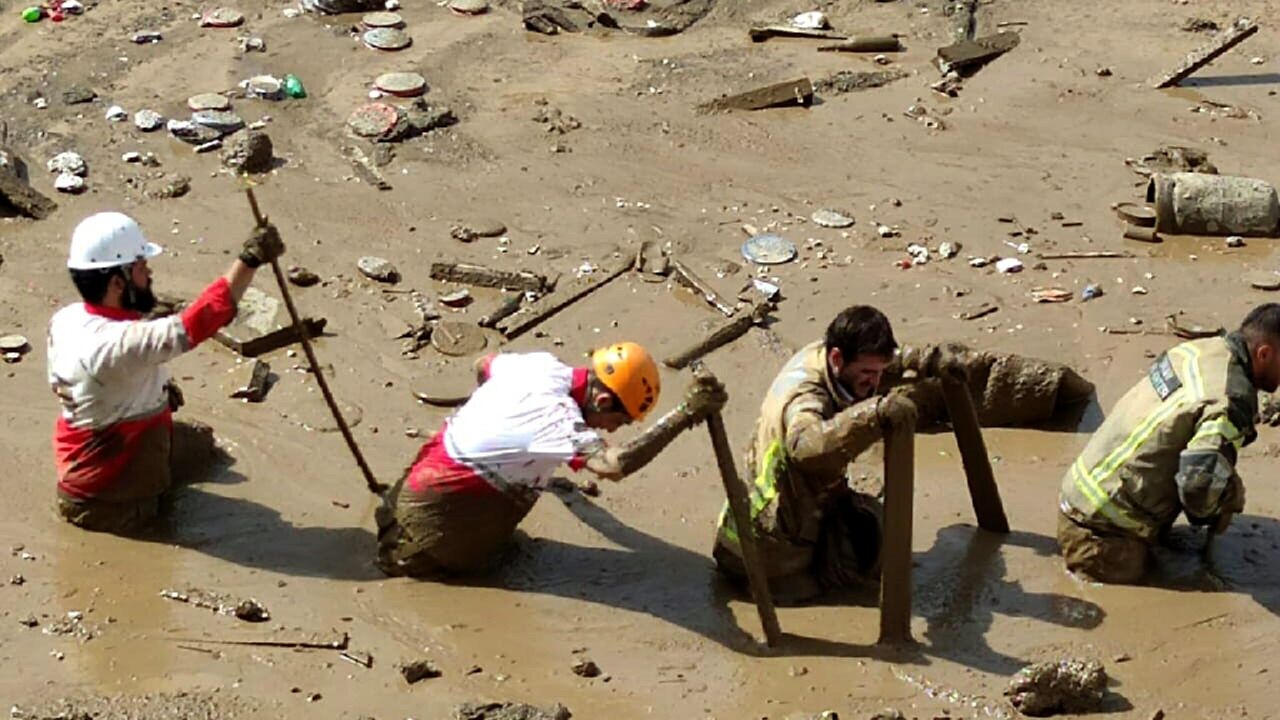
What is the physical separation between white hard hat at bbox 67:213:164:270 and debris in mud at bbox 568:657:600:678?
8.18 ft

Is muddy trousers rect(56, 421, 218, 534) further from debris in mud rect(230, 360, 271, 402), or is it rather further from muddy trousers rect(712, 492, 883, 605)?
muddy trousers rect(712, 492, 883, 605)

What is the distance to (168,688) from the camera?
6.46m

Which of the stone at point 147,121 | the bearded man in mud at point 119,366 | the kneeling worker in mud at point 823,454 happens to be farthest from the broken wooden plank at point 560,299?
the stone at point 147,121

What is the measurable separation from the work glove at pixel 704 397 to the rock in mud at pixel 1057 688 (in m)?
1.56

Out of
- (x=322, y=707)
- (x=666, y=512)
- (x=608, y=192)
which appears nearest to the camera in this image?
(x=322, y=707)

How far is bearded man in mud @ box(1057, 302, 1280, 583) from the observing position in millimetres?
6793

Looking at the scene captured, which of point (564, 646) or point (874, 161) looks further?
point (874, 161)

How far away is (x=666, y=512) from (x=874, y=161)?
13.9 ft

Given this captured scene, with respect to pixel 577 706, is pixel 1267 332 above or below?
above

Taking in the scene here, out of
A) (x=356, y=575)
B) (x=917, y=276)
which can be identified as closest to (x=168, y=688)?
(x=356, y=575)

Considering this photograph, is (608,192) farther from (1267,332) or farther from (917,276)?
(1267,332)

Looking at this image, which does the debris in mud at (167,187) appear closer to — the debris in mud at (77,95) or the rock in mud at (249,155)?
the rock in mud at (249,155)

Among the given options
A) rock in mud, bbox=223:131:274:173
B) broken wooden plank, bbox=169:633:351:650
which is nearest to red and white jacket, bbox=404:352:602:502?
broken wooden plank, bbox=169:633:351:650

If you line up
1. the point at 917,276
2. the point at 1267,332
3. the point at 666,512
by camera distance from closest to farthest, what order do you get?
the point at 1267,332, the point at 666,512, the point at 917,276
